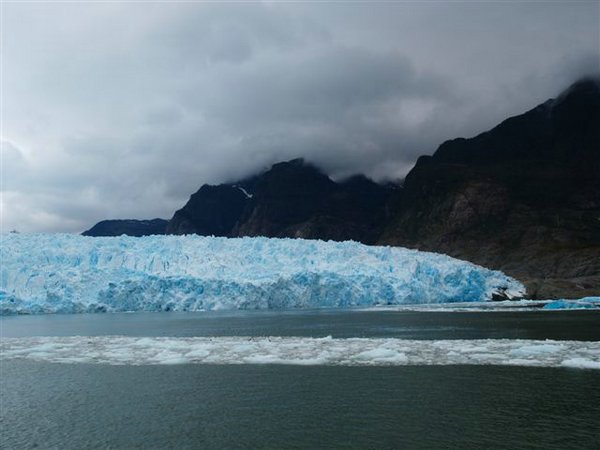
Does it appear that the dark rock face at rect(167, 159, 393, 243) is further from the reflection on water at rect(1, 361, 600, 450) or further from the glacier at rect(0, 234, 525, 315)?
the reflection on water at rect(1, 361, 600, 450)

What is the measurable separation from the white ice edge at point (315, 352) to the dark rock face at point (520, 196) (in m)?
57.0

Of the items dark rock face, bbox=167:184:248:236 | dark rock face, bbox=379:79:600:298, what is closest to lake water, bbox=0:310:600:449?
dark rock face, bbox=379:79:600:298

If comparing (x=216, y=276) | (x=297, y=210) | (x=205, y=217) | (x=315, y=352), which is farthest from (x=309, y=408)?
(x=205, y=217)

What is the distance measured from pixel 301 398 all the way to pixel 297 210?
157043 mm

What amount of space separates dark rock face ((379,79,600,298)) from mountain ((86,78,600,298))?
23cm

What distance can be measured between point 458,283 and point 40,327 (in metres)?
38.8

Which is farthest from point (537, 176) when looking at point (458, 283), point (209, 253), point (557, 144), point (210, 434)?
point (210, 434)

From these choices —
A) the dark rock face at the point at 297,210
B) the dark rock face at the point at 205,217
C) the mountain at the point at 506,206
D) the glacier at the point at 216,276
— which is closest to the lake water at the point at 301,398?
the glacier at the point at 216,276

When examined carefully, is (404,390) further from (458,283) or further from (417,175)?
(417,175)

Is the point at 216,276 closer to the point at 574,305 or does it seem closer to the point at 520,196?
the point at 574,305

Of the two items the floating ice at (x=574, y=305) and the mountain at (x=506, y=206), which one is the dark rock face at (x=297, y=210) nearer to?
the mountain at (x=506, y=206)

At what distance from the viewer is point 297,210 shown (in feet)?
558

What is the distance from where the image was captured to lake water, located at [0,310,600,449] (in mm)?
10445

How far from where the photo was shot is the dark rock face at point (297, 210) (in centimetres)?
15388
